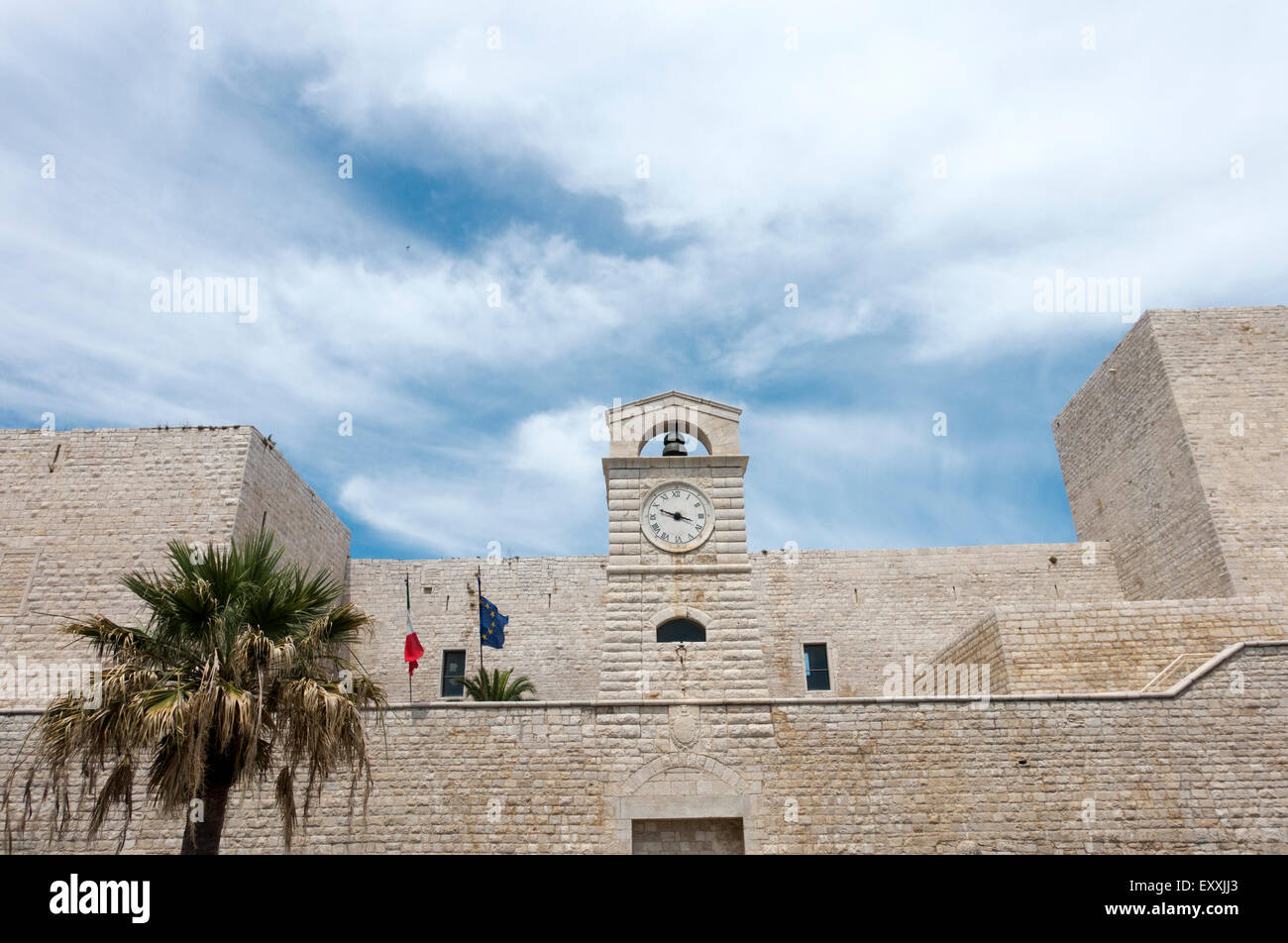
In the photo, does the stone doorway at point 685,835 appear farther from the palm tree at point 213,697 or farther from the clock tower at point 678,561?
the palm tree at point 213,697

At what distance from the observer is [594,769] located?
40.0 ft

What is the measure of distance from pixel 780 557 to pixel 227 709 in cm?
1648

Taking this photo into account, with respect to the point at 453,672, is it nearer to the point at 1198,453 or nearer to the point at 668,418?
the point at 668,418

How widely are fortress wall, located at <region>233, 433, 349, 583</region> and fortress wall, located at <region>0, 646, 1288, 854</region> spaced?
245 inches

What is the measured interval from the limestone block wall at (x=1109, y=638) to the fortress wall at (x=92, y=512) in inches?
596

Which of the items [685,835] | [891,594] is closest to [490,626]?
[685,835]

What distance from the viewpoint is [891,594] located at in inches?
864

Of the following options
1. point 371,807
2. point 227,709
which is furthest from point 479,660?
point 227,709
